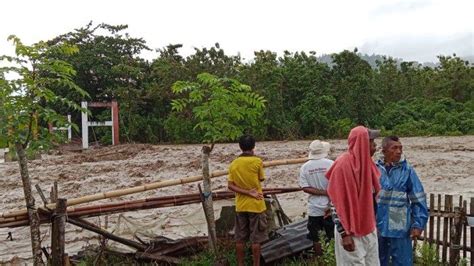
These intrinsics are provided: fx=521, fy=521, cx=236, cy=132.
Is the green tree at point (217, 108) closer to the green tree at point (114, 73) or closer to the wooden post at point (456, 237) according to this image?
the wooden post at point (456, 237)

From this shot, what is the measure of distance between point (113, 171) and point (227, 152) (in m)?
5.47

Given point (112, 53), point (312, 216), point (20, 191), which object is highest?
point (112, 53)

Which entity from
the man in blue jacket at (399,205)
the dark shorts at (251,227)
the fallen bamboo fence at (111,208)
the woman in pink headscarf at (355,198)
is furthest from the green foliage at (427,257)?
the fallen bamboo fence at (111,208)

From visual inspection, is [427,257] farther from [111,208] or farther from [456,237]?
[111,208]

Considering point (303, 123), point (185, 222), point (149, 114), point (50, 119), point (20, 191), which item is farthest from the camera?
point (149, 114)

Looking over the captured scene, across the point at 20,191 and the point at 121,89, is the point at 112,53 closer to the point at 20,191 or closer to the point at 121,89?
the point at 121,89

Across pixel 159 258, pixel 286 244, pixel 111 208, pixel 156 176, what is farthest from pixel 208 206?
pixel 156 176

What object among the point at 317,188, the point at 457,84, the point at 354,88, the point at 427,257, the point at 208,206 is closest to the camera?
the point at 427,257

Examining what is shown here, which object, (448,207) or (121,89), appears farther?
(121,89)

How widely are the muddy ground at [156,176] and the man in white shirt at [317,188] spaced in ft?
4.72

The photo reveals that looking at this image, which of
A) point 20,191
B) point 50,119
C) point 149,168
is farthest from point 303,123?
point 50,119

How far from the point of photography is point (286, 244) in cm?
596

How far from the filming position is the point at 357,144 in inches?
170

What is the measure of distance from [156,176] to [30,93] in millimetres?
12120
